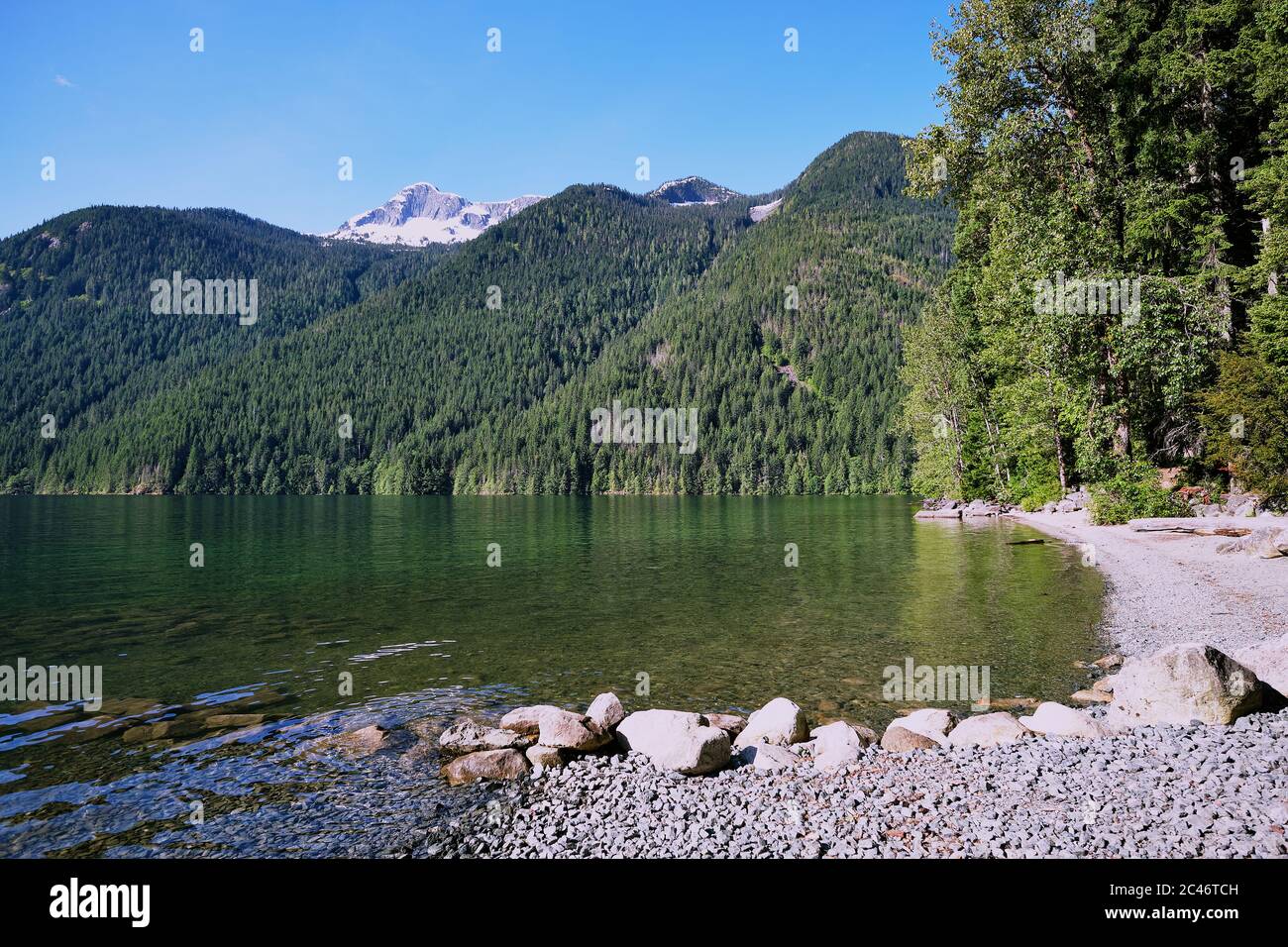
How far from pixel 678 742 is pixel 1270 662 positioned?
10.3 meters

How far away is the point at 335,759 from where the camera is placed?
37.2ft

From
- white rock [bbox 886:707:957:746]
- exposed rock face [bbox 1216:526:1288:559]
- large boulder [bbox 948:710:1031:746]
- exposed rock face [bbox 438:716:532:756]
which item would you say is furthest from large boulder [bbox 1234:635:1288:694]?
exposed rock face [bbox 1216:526:1288:559]

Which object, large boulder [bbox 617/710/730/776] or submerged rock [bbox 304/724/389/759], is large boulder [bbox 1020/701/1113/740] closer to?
large boulder [bbox 617/710/730/776]

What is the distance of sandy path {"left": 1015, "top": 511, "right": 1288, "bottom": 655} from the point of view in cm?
1650

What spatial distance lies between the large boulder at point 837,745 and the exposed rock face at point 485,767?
15.3 ft

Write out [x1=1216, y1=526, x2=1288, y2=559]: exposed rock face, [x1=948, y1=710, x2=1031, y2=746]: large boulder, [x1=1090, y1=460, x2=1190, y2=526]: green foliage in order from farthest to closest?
1. [x1=1090, y1=460, x2=1190, y2=526]: green foliage
2. [x1=1216, y1=526, x2=1288, y2=559]: exposed rock face
3. [x1=948, y1=710, x2=1031, y2=746]: large boulder

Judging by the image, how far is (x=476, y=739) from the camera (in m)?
11.7

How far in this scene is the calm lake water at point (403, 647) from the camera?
1016cm

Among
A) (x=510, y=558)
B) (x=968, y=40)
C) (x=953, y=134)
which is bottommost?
(x=510, y=558)

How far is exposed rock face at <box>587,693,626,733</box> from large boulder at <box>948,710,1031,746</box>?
219 inches
